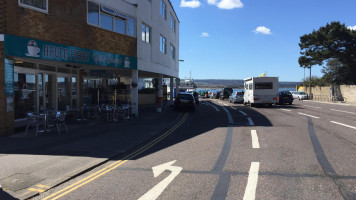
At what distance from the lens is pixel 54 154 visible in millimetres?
7695

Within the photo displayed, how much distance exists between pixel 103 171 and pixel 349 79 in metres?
50.1

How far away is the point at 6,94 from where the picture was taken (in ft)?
35.0

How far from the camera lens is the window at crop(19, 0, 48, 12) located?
1130 centimetres

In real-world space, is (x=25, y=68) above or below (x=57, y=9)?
below

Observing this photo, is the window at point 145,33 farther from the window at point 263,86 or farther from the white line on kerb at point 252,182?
the white line on kerb at point 252,182

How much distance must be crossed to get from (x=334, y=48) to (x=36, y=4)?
144ft

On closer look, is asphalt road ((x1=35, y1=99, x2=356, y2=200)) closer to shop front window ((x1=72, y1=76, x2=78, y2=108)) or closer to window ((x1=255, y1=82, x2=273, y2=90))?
shop front window ((x1=72, y1=76, x2=78, y2=108))

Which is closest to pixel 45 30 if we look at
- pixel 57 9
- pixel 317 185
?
pixel 57 9

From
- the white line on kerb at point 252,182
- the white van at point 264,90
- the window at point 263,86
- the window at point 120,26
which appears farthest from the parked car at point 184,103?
the white line on kerb at point 252,182

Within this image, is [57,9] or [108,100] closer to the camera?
[57,9]

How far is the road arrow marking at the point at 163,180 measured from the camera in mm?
4687

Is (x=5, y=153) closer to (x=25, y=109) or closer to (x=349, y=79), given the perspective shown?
(x=25, y=109)

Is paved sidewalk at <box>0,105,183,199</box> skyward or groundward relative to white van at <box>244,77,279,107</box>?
groundward

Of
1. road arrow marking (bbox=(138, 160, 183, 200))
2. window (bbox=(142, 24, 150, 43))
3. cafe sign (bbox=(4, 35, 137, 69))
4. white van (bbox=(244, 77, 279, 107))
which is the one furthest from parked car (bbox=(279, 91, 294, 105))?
road arrow marking (bbox=(138, 160, 183, 200))
